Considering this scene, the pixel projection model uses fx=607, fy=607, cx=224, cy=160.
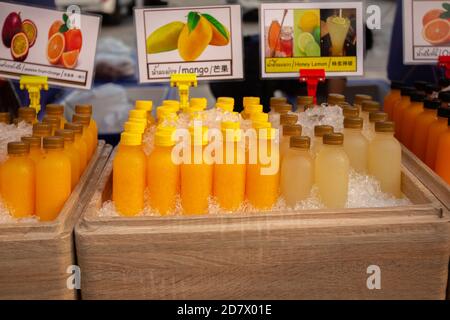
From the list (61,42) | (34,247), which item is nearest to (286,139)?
(34,247)

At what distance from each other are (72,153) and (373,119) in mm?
904

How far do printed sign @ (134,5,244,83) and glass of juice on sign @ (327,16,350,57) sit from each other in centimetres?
32

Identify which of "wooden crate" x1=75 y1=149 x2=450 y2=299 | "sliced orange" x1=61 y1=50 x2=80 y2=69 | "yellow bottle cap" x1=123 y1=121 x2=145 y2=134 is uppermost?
"sliced orange" x1=61 y1=50 x2=80 y2=69

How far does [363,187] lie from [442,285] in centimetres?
34

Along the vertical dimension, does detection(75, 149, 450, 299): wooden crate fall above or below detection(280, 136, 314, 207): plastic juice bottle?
below

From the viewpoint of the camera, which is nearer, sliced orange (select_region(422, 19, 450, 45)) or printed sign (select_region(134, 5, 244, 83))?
printed sign (select_region(134, 5, 244, 83))

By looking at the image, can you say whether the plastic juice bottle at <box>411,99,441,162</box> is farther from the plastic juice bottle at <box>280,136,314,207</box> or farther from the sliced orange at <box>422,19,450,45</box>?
the plastic juice bottle at <box>280,136,314,207</box>

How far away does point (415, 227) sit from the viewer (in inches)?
60.4

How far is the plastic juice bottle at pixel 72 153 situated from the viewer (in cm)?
170

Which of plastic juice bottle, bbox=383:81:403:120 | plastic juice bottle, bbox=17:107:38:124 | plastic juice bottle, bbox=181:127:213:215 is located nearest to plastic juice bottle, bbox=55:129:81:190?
plastic juice bottle, bbox=17:107:38:124

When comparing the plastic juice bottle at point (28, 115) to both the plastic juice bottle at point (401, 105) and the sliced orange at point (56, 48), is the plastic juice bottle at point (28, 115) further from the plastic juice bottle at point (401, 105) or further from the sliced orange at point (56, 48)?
the plastic juice bottle at point (401, 105)

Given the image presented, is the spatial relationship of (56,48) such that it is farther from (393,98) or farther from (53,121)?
(393,98)

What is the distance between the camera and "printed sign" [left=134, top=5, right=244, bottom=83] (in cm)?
203

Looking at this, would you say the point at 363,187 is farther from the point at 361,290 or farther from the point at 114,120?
A: the point at 114,120
